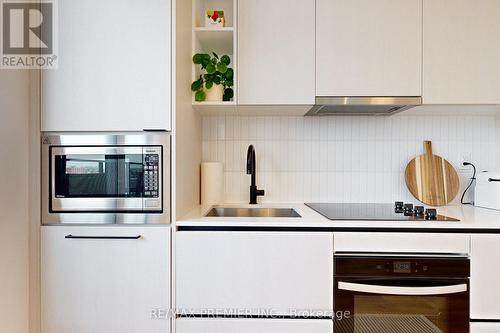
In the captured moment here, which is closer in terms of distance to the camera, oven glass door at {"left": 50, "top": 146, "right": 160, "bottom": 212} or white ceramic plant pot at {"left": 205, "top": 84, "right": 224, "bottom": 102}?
oven glass door at {"left": 50, "top": 146, "right": 160, "bottom": 212}

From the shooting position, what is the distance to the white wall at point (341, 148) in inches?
74.5

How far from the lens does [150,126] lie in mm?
1265

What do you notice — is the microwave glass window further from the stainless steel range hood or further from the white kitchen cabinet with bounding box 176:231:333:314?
the stainless steel range hood

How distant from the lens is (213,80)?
159 cm

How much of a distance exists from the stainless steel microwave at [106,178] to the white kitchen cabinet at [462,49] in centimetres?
139

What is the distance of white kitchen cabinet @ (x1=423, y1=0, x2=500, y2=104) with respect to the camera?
1498mm

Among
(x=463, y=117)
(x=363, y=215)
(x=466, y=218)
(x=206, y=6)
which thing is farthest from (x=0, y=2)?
(x=463, y=117)

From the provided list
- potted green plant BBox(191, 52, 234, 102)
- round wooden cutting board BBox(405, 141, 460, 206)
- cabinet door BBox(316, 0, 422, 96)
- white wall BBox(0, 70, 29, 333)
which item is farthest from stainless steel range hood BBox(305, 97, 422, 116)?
white wall BBox(0, 70, 29, 333)

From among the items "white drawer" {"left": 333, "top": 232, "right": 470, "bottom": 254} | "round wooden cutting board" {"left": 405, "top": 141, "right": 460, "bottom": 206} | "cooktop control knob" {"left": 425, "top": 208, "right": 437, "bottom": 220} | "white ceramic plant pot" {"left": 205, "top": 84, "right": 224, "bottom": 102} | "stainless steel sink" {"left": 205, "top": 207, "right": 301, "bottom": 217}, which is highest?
"white ceramic plant pot" {"left": 205, "top": 84, "right": 224, "bottom": 102}

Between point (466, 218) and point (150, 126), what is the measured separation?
4.91 ft

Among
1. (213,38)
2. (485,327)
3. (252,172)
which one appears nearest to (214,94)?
(213,38)

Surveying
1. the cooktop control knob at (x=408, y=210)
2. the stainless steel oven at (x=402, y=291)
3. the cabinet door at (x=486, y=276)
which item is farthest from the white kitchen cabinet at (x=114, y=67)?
the cabinet door at (x=486, y=276)

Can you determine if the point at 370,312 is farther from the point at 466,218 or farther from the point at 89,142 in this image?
the point at 89,142

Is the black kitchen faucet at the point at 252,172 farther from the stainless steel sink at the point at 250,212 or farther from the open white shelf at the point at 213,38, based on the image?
the open white shelf at the point at 213,38
